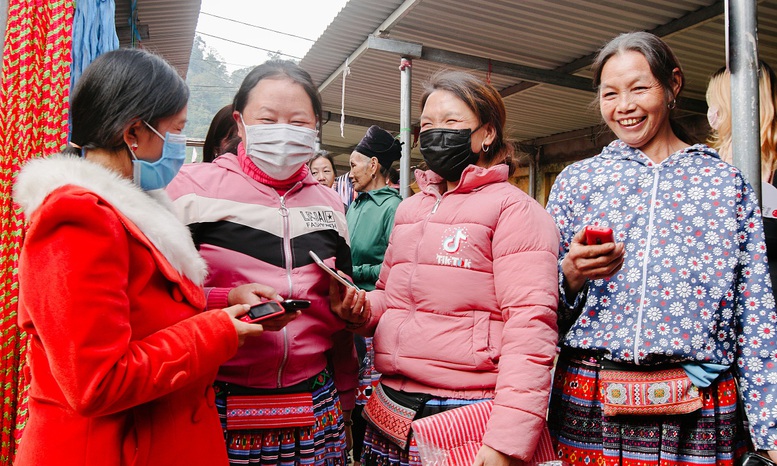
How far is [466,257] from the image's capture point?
1.92 meters

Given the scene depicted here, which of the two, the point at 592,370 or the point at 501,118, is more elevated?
the point at 501,118

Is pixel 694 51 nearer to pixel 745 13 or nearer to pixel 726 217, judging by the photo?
pixel 745 13

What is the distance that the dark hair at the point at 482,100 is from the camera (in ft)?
6.95

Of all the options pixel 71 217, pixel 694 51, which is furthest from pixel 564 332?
pixel 694 51

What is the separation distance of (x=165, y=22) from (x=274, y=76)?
19.2ft

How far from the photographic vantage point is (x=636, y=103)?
6.42 ft

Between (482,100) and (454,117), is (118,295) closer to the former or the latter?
(454,117)

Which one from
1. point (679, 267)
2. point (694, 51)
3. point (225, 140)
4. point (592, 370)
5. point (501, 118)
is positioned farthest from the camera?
point (694, 51)

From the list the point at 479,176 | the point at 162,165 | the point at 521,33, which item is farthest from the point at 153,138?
the point at 521,33

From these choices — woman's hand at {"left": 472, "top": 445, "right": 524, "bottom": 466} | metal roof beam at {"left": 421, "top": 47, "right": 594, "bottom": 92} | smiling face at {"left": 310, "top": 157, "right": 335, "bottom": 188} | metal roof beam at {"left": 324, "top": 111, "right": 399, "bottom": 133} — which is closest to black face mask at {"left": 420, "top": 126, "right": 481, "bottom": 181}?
woman's hand at {"left": 472, "top": 445, "right": 524, "bottom": 466}

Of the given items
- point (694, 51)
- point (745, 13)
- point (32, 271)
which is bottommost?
point (32, 271)

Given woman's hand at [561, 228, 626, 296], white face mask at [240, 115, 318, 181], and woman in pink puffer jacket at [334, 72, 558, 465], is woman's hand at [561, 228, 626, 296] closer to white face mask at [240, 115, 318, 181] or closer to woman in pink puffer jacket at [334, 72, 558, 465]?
woman in pink puffer jacket at [334, 72, 558, 465]

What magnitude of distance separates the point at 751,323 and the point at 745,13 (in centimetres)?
118

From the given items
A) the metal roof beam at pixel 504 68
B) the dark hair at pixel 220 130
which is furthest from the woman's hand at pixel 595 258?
the metal roof beam at pixel 504 68
